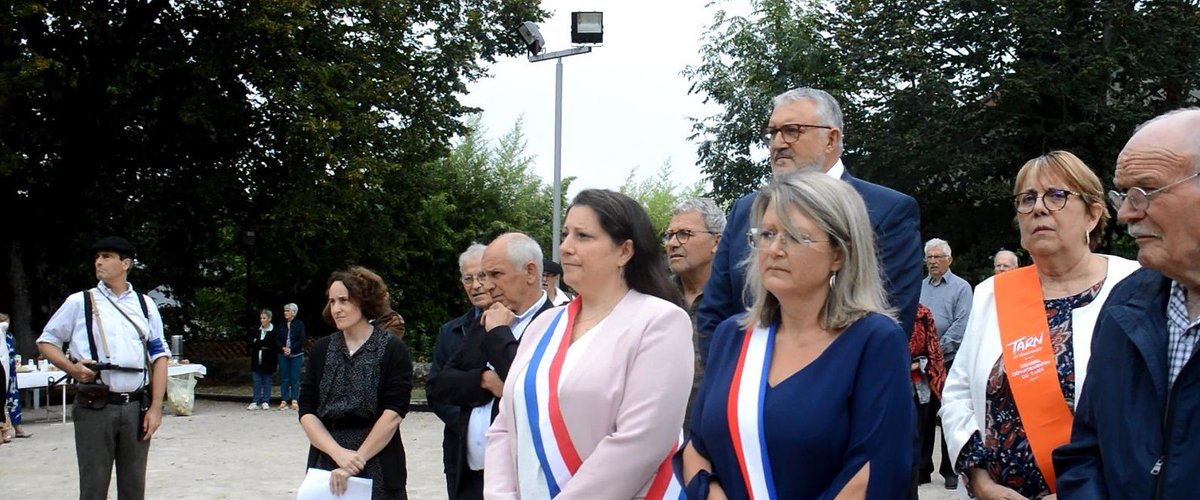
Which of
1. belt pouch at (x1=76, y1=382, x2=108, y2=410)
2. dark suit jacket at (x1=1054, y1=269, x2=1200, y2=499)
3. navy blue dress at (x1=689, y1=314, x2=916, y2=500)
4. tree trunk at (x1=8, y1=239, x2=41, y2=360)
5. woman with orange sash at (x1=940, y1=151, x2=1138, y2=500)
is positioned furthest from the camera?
tree trunk at (x1=8, y1=239, x2=41, y2=360)

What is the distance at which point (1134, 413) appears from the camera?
9.03ft

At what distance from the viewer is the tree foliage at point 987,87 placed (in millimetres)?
23219

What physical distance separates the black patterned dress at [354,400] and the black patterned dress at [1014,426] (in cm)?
318

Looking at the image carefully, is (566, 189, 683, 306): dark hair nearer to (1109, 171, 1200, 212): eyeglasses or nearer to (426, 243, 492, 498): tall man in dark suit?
(426, 243, 492, 498): tall man in dark suit

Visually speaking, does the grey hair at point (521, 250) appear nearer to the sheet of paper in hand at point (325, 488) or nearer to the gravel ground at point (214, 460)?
the sheet of paper in hand at point (325, 488)

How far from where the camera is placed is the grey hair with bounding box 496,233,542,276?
558 cm

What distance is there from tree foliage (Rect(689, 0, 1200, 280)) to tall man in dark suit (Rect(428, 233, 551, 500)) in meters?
19.3

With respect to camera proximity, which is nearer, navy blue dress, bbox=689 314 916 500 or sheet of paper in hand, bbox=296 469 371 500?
navy blue dress, bbox=689 314 916 500

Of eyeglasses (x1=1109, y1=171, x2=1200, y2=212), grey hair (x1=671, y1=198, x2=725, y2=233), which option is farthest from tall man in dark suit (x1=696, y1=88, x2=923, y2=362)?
grey hair (x1=671, y1=198, x2=725, y2=233)

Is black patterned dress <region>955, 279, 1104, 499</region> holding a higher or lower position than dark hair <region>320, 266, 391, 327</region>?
lower

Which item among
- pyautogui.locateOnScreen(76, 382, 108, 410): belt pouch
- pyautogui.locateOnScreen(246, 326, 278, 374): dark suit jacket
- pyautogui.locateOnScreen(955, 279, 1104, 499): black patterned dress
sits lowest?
pyautogui.locateOnScreen(246, 326, 278, 374): dark suit jacket

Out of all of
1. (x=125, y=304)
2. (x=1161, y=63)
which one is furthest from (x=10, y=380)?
(x=1161, y=63)

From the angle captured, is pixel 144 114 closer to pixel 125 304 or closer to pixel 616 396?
pixel 125 304

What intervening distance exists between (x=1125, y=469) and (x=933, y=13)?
78.1ft
